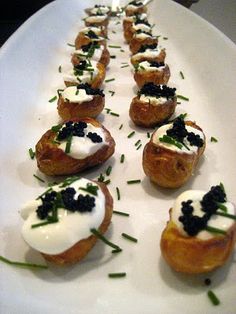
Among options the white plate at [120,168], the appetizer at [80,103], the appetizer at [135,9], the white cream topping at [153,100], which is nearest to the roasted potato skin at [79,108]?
the appetizer at [80,103]

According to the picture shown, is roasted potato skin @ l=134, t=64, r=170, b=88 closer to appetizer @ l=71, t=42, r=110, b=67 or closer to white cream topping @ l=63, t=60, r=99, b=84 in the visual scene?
white cream topping @ l=63, t=60, r=99, b=84

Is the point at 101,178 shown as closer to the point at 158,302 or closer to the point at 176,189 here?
the point at 176,189

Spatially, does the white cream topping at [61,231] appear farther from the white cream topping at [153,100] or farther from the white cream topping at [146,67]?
the white cream topping at [146,67]

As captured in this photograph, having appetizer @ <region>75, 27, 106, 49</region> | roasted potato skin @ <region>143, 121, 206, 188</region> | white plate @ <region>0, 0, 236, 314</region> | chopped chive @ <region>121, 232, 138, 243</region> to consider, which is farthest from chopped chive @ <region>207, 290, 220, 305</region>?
appetizer @ <region>75, 27, 106, 49</region>

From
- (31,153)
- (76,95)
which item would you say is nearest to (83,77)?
(76,95)

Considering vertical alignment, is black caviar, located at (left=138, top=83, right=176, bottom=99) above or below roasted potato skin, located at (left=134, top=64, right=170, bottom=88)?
above

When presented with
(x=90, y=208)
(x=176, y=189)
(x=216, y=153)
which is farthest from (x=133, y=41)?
(x=90, y=208)
